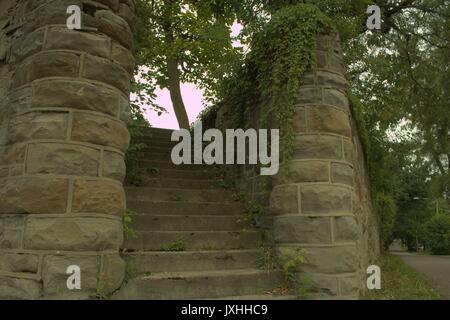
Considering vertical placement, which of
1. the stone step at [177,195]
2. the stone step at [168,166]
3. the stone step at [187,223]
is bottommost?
the stone step at [187,223]

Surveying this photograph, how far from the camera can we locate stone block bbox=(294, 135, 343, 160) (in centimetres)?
456

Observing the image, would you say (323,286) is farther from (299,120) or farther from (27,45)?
(27,45)

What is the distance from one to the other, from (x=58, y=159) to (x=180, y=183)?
3.02 meters

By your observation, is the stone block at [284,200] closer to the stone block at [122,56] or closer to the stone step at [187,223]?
the stone step at [187,223]

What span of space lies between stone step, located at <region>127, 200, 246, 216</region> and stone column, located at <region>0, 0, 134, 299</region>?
152cm

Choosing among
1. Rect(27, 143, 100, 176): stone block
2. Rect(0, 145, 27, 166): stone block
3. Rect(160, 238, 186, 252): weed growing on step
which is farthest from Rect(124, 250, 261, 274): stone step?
Rect(0, 145, 27, 166): stone block

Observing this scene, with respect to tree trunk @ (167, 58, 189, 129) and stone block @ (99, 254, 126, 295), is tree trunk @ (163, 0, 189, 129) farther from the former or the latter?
stone block @ (99, 254, 126, 295)

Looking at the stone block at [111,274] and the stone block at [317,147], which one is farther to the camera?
the stone block at [317,147]

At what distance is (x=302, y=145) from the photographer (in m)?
4.63

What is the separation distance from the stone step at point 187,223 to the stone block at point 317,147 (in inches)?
53.0

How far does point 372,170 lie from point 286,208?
433 centimetres

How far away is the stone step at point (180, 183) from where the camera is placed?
242 inches

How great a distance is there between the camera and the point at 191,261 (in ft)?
14.1

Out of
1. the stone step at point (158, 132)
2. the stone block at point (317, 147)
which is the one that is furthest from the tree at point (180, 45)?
the stone block at point (317, 147)
